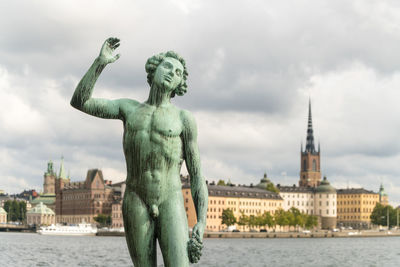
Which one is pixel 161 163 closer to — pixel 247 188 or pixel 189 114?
pixel 189 114

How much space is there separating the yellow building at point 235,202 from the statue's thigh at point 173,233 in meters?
125

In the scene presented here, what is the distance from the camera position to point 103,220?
527 ft

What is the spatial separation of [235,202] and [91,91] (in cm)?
14493

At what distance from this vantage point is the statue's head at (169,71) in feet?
16.6

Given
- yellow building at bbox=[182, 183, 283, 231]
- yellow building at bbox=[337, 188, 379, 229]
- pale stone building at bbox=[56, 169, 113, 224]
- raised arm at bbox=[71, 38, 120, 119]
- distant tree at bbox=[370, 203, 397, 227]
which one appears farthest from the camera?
yellow building at bbox=[337, 188, 379, 229]

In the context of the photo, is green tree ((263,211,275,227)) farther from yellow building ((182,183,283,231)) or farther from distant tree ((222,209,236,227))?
yellow building ((182,183,283,231))

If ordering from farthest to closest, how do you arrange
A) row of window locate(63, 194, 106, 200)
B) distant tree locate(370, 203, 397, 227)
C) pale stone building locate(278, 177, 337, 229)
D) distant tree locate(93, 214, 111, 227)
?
distant tree locate(370, 203, 397, 227) < row of window locate(63, 194, 106, 200) < pale stone building locate(278, 177, 337, 229) < distant tree locate(93, 214, 111, 227)

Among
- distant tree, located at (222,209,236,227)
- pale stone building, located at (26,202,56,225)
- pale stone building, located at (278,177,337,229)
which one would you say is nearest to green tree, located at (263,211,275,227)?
distant tree, located at (222,209,236,227)

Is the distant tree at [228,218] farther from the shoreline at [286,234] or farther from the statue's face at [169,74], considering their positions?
the statue's face at [169,74]

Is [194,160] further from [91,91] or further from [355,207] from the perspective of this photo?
[355,207]

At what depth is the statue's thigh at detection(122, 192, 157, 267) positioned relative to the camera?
16.2 ft

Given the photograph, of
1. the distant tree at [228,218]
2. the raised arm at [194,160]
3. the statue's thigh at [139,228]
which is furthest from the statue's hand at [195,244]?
the distant tree at [228,218]

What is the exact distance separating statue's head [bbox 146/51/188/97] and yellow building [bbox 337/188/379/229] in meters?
185

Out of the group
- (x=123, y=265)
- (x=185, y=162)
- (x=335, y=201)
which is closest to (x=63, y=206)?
(x=335, y=201)
